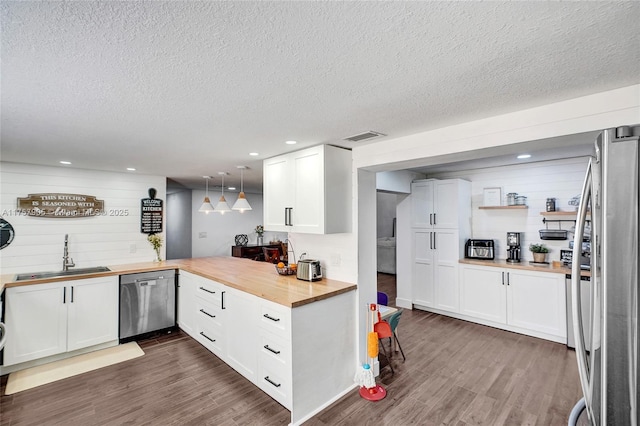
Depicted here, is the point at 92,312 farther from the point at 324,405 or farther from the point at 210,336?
the point at 324,405

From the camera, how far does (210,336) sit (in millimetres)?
3434

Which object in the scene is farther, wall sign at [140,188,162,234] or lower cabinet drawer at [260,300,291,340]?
wall sign at [140,188,162,234]

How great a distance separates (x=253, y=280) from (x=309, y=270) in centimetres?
62

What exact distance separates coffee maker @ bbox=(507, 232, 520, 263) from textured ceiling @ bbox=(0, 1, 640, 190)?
309 cm

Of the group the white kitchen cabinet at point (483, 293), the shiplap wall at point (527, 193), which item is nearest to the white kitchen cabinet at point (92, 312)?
the white kitchen cabinet at point (483, 293)

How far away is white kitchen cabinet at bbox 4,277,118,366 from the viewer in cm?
312

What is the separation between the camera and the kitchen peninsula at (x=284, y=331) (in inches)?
92.9

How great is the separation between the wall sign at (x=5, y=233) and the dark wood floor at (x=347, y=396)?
158cm

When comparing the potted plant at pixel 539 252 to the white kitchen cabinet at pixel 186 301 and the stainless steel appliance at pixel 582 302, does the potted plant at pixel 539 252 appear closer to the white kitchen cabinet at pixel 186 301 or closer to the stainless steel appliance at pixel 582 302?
the stainless steel appliance at pixel 582 302

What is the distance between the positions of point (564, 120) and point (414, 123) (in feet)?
2.90

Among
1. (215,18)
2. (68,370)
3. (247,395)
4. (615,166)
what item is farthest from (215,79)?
(68,370)

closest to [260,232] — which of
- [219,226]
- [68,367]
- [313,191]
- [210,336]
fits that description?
[219,226]

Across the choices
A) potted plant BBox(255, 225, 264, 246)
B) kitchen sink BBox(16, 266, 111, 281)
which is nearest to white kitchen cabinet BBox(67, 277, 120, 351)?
kitchen sink BBox(16, 266, 111, 281)

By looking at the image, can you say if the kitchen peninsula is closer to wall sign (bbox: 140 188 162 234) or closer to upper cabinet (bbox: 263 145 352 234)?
upper cabinet (bbox: 263 145 352 234)
